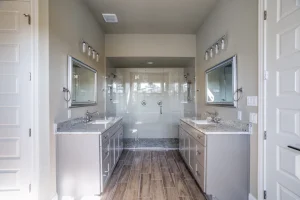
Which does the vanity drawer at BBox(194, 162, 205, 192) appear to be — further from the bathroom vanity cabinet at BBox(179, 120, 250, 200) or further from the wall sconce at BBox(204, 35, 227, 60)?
the wall sconce at BBox(204, 35, 227, 60)

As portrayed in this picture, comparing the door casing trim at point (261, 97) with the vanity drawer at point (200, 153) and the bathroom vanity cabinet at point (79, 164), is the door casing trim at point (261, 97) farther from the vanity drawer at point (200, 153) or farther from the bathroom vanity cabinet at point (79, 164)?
the bathroom vanity cabinet at point (79, 164)

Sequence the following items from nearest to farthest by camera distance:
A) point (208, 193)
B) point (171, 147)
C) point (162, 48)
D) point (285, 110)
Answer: point (285, 110)
point (208, 193)
point (162, 48)
point (171, 147)

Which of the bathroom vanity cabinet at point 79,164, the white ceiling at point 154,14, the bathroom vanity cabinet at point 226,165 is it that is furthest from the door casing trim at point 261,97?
the bathroom vanity cabinet at point 79,164

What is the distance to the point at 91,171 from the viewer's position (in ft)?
7.59

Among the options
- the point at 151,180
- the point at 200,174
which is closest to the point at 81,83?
the point at 151,180

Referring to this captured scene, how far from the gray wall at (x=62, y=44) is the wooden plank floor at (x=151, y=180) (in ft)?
3.17

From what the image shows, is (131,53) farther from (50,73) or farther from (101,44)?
(50,73)

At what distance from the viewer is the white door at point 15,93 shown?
1997 mm

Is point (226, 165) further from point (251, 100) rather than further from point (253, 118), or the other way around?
point (251, 100)

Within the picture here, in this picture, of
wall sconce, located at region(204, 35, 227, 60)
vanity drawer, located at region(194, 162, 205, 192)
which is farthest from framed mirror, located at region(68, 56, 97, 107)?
wall sconce, located at region(204, 35, 227, 60)

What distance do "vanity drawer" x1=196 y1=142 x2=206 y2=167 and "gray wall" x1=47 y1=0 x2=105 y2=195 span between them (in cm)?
183

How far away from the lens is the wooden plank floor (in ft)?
8.09

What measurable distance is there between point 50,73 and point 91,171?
4.20 feet

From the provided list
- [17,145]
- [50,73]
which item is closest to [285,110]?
Result: [50,73]
